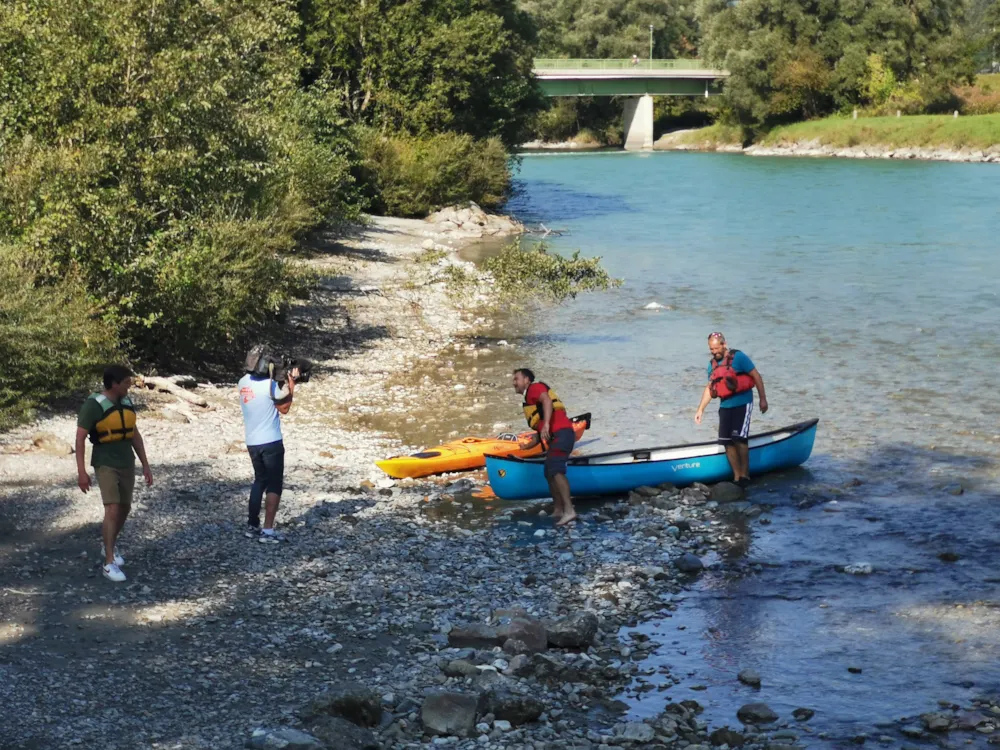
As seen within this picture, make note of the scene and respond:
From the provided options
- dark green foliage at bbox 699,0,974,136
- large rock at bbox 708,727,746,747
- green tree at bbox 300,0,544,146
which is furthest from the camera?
dark green foliage at bbox 699,0,974,136

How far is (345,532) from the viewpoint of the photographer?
13.7m

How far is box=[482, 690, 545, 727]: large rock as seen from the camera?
9086 mm

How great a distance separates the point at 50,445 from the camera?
1510 cm

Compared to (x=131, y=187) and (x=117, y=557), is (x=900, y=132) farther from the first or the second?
(x=117, y=557)

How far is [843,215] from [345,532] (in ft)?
146

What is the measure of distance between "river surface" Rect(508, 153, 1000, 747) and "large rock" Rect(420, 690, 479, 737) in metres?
1.57

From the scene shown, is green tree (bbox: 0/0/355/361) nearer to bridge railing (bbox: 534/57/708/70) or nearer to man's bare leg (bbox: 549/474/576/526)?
man's bare leg (bbox: 549/474/576/526)

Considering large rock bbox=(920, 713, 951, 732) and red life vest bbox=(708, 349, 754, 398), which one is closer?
large rock bbox=(920, 713, 951, 732)

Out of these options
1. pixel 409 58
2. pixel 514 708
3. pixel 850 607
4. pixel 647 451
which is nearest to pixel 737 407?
pixel 647 451

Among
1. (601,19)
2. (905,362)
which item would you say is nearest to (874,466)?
(905,362)

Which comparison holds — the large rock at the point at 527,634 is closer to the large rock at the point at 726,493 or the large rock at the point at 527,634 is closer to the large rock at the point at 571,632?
the large rock at the point at 571,632

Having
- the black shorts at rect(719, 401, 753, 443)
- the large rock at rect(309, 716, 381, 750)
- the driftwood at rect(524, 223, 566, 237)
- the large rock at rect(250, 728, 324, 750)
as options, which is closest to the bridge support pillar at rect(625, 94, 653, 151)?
the driftwood at rect(524, 223, 566, 237)

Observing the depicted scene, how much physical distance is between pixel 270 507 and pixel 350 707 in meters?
4.31

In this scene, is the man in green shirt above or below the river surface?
above
